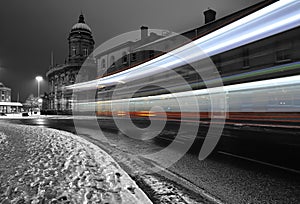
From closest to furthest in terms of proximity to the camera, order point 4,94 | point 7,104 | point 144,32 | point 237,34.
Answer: point 237,34, point 144,32, point 7,104, point 4,94

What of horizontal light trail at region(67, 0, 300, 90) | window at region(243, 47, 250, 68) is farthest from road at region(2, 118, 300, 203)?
horizontal light trail at region(67, 0, 300, 90)

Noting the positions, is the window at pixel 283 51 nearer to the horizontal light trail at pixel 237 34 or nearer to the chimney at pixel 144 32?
the horizontal light trail at pixel 237 34

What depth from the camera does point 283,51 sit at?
593cm

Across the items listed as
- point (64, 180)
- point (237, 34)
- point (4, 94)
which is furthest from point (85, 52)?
point (4, 94)

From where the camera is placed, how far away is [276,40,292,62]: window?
569cm

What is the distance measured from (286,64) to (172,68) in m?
5.47

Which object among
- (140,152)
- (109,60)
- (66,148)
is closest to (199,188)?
(140,152)

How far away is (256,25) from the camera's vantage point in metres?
6.36

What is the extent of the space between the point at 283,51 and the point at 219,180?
459cm

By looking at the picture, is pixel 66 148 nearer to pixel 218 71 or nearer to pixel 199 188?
pixel 199 188

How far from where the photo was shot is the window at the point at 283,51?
5.69m

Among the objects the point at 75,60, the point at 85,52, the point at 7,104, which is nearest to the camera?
the point at 75,60

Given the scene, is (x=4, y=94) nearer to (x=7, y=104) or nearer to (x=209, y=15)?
(x=7, y=104)

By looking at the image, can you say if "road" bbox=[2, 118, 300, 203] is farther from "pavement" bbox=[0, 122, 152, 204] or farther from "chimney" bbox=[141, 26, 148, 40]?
"chimney" bbox=[141, 26, 148, 40]
